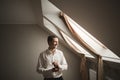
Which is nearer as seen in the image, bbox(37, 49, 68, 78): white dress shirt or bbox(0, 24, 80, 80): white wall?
bbox(37, 49, 68, 78): white dress shirt

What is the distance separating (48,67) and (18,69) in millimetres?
1718

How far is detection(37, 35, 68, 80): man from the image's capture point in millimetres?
2441

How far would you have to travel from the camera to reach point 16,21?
12.8 ft

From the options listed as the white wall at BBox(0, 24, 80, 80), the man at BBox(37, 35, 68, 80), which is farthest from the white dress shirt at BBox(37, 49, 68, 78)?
the white wall at BBox(0, 24, 80, 80)

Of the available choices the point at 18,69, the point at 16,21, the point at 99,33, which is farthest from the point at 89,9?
the point at 18,69

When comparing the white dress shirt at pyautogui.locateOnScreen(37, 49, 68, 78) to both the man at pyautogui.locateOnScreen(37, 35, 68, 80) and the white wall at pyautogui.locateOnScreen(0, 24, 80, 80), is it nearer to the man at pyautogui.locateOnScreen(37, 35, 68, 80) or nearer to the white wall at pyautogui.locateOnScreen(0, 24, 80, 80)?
the man at pyautogui.locateOnScreen(37, 35, 68, 80)

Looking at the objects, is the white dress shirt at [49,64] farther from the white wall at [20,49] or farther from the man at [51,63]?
the white wall at [20,49]

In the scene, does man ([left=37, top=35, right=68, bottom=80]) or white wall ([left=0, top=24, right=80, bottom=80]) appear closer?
man ([left=37, top=35, right=68, bottom=80])

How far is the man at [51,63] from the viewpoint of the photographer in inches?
96.1

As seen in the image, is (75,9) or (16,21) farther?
(16,21)

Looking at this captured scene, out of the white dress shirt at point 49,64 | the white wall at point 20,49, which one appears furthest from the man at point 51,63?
the white wall at point 20,49

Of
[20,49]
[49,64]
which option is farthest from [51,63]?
[20,49]

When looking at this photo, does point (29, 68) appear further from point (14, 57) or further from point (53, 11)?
point (53, 11)

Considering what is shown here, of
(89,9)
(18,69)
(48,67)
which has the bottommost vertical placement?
(18,69)
